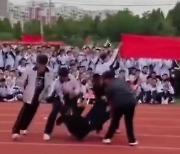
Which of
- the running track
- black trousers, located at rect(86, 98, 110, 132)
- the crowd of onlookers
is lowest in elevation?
the crowd of onlookers

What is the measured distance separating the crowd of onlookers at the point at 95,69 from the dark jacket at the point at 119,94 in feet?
27.5

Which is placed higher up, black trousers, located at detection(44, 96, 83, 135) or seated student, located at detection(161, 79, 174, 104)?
black trousers, located at detection(44, 96, 83, 135)

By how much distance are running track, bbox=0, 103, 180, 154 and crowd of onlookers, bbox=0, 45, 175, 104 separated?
15.5 feet

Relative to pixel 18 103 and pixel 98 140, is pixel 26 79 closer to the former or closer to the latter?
pixel 98 140

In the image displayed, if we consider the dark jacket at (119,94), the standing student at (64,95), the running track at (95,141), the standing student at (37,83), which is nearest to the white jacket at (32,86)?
the standing student at (37,83)

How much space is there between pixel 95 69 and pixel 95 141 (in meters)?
9.59

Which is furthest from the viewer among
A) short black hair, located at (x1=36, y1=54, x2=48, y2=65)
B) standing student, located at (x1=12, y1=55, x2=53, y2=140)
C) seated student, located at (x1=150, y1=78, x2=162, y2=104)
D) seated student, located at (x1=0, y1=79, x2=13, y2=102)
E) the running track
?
seated student, located at (x1=150, y1=78, x2=162, y2=104)

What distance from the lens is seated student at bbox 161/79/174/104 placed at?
2230 cm

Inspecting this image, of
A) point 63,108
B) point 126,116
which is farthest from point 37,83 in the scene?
point 126,116

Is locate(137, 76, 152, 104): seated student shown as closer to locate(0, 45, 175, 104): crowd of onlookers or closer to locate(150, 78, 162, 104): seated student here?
locate(0, 45, 175, 104): crowd of onlookers

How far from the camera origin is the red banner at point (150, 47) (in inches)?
838

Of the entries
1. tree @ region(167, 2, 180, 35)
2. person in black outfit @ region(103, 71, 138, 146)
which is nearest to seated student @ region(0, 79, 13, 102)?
person in black outfit @ region(103, 71, 138, 146)

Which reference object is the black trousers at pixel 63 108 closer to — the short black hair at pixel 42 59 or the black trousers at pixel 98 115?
the black trousers at pixel 98 115

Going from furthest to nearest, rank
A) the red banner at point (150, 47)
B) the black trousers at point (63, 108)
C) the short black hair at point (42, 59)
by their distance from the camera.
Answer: the red banner at point (150, 47) → the black trousers at point (63, 108) → the short black hair at point (42, 59)
